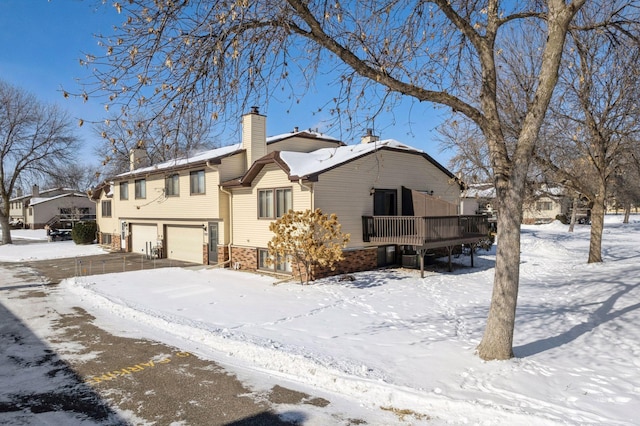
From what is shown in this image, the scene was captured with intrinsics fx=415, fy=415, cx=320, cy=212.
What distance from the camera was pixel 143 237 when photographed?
996 inches

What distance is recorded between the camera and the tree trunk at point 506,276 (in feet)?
20.5

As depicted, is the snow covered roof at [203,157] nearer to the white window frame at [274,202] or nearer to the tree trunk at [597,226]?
the white window frame at [274,202]

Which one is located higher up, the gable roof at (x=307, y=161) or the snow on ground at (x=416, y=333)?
the gable roof at (x=307, y=161)

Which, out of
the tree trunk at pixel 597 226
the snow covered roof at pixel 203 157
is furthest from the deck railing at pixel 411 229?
the snow covered roof at pixel 203 157

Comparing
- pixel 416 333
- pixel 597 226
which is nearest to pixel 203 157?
pixel 416 333

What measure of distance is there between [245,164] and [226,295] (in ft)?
27.8

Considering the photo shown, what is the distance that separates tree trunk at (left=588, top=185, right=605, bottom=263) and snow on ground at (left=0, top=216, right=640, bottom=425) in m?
1.27

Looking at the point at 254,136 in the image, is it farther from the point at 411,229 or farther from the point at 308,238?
the point at 411,229

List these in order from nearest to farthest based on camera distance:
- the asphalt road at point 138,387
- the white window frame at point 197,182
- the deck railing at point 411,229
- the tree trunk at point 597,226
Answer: the asphalt road at point 138,387, the deck railing at point 411,229, the tree trunk at point 597,226, the white window frame at point 197,182

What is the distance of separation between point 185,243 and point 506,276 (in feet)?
60.2

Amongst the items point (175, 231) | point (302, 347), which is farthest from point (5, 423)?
point (175, 231)

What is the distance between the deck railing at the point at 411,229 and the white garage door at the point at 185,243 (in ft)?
28.8

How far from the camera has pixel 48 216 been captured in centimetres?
5497

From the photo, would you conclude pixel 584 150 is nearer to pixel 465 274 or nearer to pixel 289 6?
pixel 465 274
